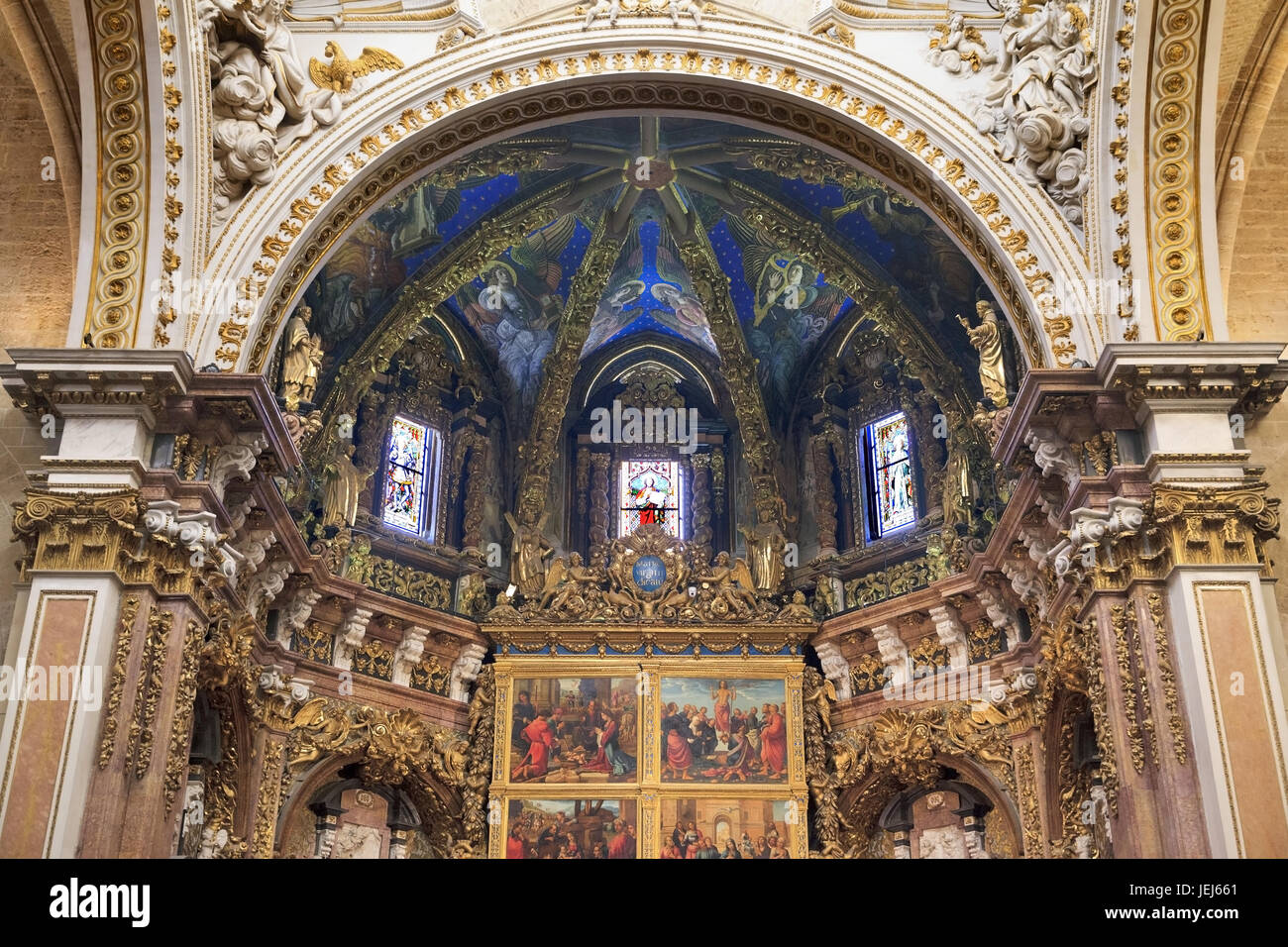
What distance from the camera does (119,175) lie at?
13.4m

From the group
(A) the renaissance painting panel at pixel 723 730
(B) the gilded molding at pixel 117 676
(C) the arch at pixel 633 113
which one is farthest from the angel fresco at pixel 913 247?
(B) the gilded molding at pixel 117 676

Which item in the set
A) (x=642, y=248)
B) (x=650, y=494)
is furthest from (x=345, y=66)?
(x=650, y=494)

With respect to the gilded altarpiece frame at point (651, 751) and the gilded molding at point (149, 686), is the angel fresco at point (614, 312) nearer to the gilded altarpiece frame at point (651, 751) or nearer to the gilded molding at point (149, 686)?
the gilded altarpiece frame at point (651, 751)

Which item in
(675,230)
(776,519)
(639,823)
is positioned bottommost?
(639,823)

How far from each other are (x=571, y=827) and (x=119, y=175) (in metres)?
9.64

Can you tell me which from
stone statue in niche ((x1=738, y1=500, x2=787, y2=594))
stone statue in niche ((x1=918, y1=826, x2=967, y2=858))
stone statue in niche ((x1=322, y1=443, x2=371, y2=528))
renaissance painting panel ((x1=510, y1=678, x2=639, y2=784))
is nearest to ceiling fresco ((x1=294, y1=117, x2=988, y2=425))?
stone statue in niche ((x1=322, y1=443, x2=371, y2=528))

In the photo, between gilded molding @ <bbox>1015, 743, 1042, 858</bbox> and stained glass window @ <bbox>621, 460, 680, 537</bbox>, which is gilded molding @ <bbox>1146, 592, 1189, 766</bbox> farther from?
stained glass window @ <bbox>621, 460, 680, 537</bbox>

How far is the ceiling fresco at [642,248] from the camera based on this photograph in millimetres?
17312

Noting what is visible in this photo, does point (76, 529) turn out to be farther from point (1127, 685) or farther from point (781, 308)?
point (781, 308)

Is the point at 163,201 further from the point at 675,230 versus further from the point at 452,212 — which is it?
the point at 675,230

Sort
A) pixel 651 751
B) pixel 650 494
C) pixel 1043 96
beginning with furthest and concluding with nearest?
pixel 650 494 < pixel 651 751 < pixel 1043 96
